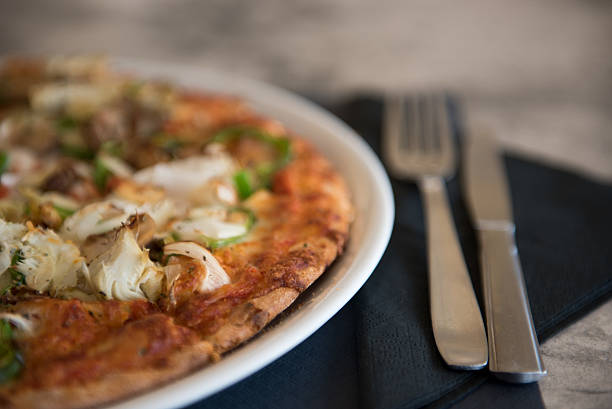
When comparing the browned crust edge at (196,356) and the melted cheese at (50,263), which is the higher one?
the melted cheese at (50,263)

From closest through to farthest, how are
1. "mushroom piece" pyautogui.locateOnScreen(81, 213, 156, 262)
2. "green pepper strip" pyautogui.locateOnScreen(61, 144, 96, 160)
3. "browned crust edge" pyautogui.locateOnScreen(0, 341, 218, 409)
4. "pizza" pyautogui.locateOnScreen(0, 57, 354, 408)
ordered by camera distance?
1. "browned crust edge" pyautogui.locateOnScreen(0, 341, 218, 409)
2. "pizza" pyautogui.locateOnScreen(0, 57, 354, 408)
3. "mushroom piece" pyautogui.locateOnScreen(81, 213, 156, 262)
4. "green pepper strip" pyautogui.locateOnScreen(61, 144, 96, 160)

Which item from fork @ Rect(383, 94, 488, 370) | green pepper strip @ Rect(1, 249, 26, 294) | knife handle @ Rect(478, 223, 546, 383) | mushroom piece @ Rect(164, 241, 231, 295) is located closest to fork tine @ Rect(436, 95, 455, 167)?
fork @ Rect(383, 94, 488, 370)

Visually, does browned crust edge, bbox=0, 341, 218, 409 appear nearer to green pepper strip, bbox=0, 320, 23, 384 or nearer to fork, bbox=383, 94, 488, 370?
green pepper strip, bbox=0, 320, 23, 384

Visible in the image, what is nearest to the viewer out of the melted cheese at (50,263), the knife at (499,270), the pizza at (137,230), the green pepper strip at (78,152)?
the pizza at (137,230)

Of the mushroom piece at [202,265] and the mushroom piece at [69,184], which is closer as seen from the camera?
the mushroom piece at [202,265]

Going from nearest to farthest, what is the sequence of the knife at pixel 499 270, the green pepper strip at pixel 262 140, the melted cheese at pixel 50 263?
the knife at pixel 499 270, the melted cheese at pixel 50 263, the green pepper strip at pixel 262 140

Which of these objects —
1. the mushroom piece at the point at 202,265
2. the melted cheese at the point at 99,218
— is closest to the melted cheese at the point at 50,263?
the melted cheese at the point at 99,218

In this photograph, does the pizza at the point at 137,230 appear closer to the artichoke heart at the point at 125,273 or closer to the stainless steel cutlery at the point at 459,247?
the artichoke heart at the point at 125,273
